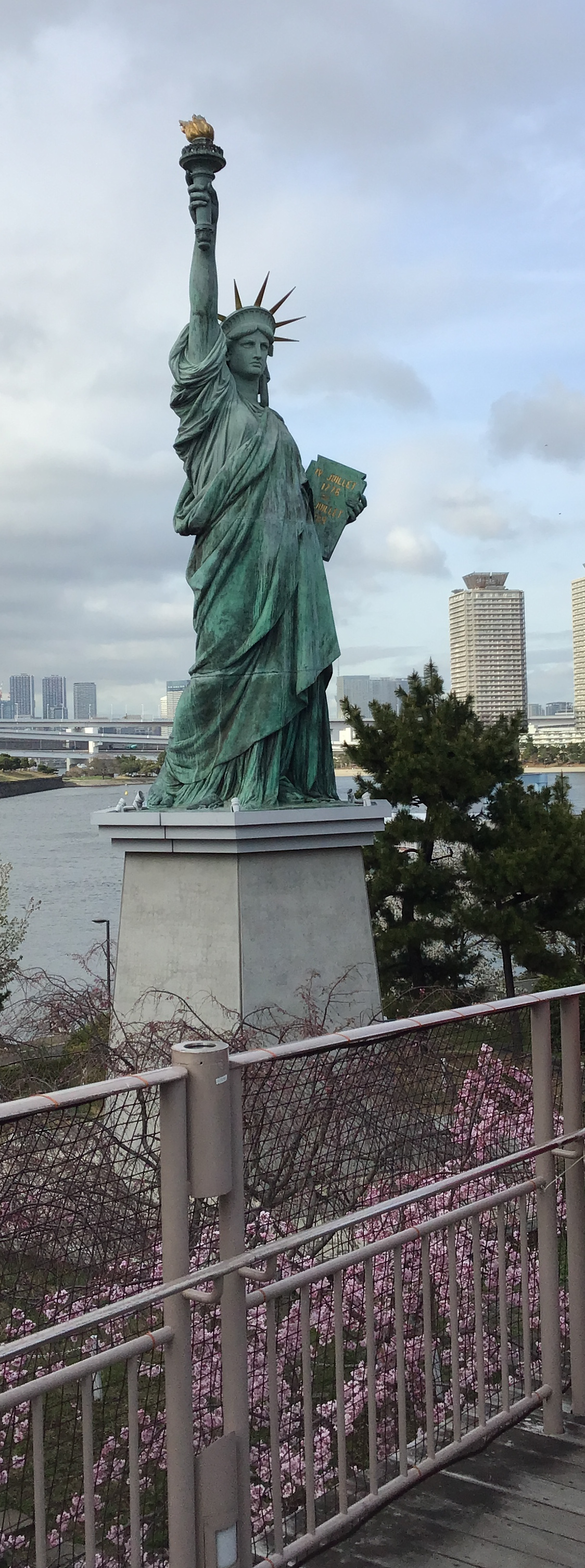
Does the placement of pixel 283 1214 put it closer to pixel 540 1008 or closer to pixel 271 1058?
pixel 540 1008

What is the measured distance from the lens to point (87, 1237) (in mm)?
4758

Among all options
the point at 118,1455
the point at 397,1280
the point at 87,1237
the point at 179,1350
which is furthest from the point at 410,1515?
the point at 118,1455

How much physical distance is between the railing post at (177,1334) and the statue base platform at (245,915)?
7.82 m

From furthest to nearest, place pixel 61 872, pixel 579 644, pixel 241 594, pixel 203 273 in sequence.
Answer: pixel 579 644 < pixel 61 872 < pixel 241 594 < pixel 203 273

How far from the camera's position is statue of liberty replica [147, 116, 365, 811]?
11.4 meters

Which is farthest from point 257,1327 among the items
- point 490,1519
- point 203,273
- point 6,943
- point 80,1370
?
point 6,943

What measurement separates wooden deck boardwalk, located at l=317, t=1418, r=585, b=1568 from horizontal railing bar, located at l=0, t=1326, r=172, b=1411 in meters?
0.79

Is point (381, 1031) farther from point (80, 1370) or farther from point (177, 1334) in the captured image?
point (80, 1370)

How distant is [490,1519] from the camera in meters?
2.84

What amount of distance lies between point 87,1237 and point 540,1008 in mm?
2369

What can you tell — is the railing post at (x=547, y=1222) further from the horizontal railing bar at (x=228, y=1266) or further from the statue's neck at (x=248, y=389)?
the statue's neck at (x=248, y=389)

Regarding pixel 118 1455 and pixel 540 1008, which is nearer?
pixel 540 1008

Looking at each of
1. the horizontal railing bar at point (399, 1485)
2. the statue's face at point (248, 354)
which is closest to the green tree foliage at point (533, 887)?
the statue's face at point (248, 354)

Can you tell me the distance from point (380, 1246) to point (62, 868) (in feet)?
147
